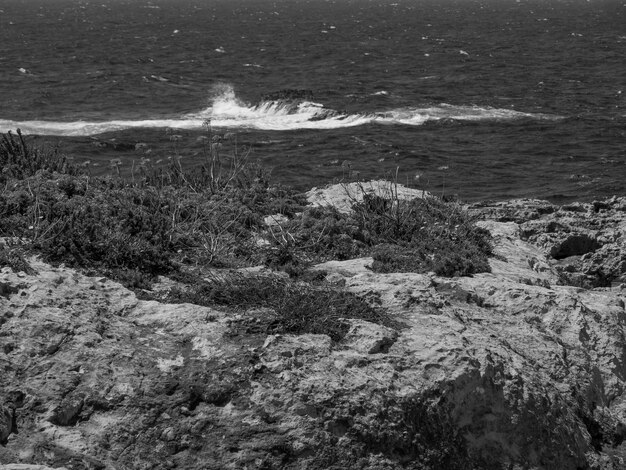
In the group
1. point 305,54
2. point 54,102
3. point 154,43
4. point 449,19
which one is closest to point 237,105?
point 54,102

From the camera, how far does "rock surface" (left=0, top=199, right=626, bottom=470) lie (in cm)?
711

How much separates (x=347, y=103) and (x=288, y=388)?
38379mm

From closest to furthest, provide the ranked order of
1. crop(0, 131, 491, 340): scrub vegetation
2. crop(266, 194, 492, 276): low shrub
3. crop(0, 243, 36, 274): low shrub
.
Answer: crop(0, 243, 36, 274): low shrub < crop(0, 131, 491, 340): scrub vegetation < crop(266, 194, 492, 276): low shrub

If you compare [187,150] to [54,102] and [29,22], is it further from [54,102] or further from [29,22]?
[29,22]

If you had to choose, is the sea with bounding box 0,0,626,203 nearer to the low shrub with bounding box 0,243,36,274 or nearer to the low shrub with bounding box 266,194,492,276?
the low shrub with bounding box 266,194,492,276

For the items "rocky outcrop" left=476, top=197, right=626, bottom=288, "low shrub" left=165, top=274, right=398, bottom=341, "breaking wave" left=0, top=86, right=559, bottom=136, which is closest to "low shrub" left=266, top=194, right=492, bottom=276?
"low shrub" left=165, top=274, right=398, bottom=341

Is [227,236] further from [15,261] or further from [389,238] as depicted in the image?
[15,261]

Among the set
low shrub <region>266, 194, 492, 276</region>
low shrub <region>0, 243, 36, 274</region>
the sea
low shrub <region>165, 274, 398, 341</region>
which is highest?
low shrub <region>0, 243, 36, 274</region>

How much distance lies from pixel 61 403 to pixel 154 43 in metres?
74.1

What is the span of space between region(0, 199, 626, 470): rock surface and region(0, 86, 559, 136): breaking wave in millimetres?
30729

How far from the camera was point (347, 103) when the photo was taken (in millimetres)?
44969

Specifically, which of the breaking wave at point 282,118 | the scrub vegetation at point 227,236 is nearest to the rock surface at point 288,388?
the scrub vegetation at point 227,236

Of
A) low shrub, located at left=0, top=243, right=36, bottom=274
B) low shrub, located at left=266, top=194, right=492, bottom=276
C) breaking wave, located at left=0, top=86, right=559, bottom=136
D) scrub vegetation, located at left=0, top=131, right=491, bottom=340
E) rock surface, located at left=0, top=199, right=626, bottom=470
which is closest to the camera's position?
rock surface, located at left=0, top=199, right=626, bottom=470

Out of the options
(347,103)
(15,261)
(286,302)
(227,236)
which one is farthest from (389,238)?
(347,103)
